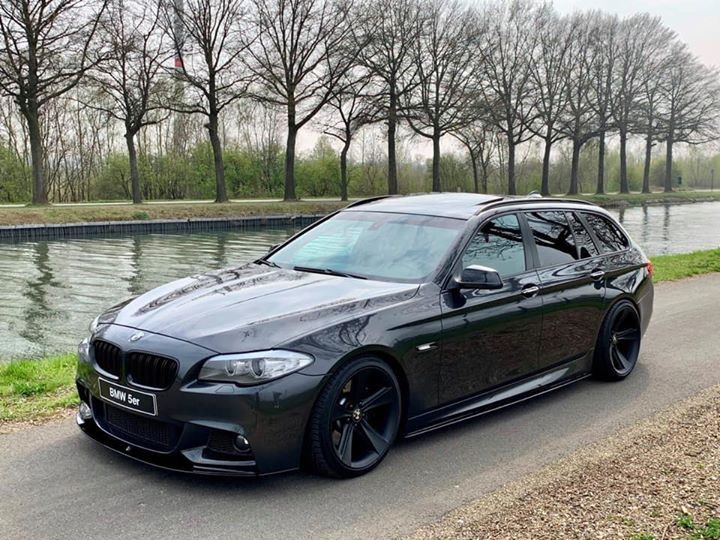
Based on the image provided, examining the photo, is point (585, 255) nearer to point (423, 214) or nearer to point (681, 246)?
point (423, 214)

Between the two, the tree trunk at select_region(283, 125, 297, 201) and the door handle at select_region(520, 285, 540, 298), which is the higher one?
the tree trunk at select_region(283, 125, 297, 201)

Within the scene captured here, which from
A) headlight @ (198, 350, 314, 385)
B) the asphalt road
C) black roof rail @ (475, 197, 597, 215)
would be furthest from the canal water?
black roof rail @ (475, 197, 597, 215)

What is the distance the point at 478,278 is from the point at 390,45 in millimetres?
39029

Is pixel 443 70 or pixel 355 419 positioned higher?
pixel 443 70

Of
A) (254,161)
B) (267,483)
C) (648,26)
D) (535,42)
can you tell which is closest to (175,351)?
(267,483)

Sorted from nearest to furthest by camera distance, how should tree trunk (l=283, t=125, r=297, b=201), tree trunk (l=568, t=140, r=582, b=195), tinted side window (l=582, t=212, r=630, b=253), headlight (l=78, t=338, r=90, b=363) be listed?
headlight (l=78, t=338, r=90, b=363) < tinted side window (l=582, t=212, r=630, b=253) < tree trunk (l=283, t=125, r=297, b=201) < tree trunk (l=568, t=140, r=582, b=195)

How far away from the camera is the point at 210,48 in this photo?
37.8 m

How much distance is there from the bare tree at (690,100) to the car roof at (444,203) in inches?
2405

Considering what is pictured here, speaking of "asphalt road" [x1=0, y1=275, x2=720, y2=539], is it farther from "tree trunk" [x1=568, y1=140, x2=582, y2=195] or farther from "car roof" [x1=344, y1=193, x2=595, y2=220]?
"tree trunk" [x1=568, y1=140, x2=582, y2=195]

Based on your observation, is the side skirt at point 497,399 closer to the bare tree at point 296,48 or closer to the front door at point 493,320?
the front door at point 493,320

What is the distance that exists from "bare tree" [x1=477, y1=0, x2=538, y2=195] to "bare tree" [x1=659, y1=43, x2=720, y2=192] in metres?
15.9

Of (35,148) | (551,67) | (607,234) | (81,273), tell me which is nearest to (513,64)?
(551,67)

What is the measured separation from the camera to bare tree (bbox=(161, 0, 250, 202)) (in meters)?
37.6

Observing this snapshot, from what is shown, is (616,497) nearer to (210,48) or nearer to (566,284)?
(566,284)
